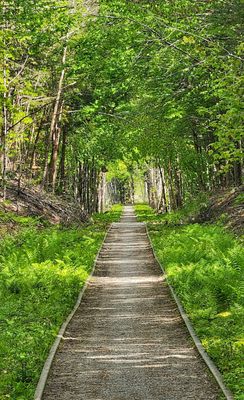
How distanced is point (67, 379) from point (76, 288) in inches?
291

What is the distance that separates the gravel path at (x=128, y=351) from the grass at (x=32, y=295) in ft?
1.22

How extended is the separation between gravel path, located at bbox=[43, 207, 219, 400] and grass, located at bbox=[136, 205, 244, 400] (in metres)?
0.35

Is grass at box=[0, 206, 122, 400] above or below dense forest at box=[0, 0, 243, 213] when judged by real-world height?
below

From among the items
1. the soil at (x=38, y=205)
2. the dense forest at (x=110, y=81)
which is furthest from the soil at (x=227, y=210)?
the soil at (x=38, y=205)

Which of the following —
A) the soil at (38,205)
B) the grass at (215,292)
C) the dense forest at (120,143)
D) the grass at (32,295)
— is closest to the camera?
the grass at (32,295)

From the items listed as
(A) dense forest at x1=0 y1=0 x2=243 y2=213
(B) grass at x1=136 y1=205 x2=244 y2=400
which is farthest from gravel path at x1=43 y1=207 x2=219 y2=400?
(A) dense forest at x1=0 y1=0 x2=243 y2=213

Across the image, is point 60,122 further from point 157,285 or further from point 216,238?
point 157,285

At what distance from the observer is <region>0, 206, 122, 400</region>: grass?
1020 centimetres

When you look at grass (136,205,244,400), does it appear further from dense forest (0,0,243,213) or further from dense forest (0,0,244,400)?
dense forest (0,0,243,213)

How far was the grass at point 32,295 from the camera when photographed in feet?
33.4

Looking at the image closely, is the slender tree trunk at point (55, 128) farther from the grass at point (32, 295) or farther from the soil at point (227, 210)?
the soil at point (227, 210)

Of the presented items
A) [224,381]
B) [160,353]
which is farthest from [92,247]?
[224,381]

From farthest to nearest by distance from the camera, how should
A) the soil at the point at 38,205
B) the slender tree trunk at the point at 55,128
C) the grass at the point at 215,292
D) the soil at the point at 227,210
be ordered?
1. the slender tree trunk at the point at 55,128
2. the soil at the point at 38,205
3. the soil at the point at 227,210
4. the grass at the point at 215,292

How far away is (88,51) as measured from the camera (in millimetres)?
33844
